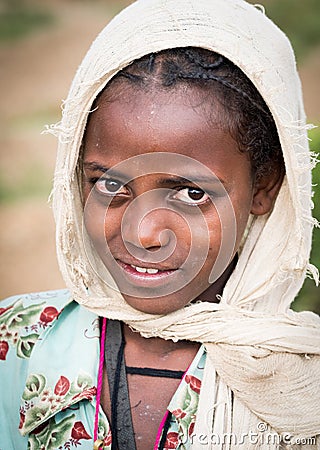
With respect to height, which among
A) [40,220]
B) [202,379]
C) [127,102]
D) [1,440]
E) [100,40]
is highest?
[100,40]

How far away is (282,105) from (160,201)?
0.32 m

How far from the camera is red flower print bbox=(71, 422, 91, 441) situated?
68.1 inches

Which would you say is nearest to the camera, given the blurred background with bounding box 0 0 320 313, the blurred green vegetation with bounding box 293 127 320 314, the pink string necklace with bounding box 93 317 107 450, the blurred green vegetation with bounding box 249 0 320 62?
→ the pink string necklace with bounding box 93 317 107 450

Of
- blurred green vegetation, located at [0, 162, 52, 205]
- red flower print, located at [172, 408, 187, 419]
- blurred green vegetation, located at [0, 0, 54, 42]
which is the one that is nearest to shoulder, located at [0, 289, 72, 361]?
red flower print, located at [172, 408, 187, 419]

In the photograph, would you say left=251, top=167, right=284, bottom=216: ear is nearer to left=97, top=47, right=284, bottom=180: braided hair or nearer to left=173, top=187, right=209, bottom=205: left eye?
left=97, top=47, right=284, bottom=180: braided hair

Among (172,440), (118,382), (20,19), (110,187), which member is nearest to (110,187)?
(110,187)

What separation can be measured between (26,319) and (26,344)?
65 mm

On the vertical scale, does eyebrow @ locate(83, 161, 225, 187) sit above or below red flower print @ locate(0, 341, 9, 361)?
above

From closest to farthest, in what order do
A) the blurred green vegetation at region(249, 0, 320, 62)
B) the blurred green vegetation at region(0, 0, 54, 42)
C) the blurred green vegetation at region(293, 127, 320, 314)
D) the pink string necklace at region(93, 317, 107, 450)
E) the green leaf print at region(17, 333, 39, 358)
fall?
the pink string necklace at region(93, 317, 107, 450), the green leaf print at region(17, 333, 39, 358), the blurred green vegetation at region(293, 127, 320, 314), the blurred green vegetation at region(249, 0, 320, 62), the blurred green vegetation at region(0, 0, 54, 42)

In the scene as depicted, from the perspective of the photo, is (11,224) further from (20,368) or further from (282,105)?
(282,105)

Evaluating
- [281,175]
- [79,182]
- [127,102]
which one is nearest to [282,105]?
[281,175]

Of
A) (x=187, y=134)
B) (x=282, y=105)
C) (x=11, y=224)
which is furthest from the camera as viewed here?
(x=11, y=224)

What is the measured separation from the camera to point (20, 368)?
5.98 feet

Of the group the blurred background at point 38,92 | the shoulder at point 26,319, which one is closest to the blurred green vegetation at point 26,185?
the blurred background at point 38,92
